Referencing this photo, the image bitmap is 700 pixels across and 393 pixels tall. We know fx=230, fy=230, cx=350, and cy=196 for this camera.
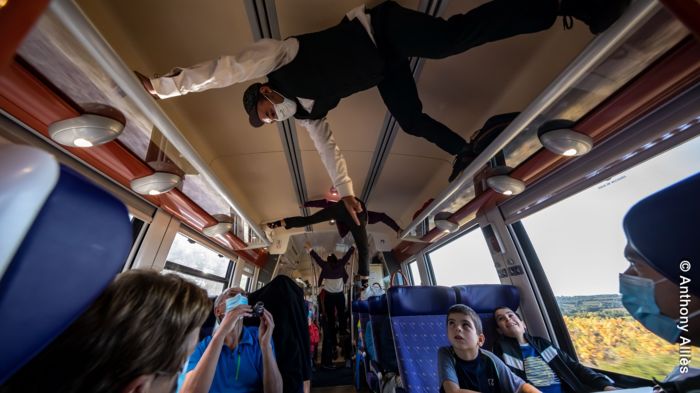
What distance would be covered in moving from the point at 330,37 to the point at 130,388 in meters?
1.53

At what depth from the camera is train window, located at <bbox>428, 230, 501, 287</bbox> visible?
9.77 ft

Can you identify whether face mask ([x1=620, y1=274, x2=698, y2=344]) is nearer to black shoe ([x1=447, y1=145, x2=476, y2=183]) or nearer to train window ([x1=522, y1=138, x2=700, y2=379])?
train window ([x1=522, y1=138, x2=700, y2=379])

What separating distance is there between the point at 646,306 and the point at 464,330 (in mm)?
1233

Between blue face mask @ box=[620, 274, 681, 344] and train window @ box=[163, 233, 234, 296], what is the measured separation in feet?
9.55

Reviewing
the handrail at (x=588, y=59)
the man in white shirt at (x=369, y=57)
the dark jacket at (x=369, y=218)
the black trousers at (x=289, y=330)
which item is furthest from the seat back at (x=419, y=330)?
the handrail at (x=588, y=59)

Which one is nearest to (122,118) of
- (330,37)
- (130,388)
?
(330,37)

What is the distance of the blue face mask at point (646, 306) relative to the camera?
559 mm

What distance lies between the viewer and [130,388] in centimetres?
55

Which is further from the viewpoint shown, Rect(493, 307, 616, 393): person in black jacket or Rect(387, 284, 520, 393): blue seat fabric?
Rect(387, 284, 520, 393): blue seat fabric

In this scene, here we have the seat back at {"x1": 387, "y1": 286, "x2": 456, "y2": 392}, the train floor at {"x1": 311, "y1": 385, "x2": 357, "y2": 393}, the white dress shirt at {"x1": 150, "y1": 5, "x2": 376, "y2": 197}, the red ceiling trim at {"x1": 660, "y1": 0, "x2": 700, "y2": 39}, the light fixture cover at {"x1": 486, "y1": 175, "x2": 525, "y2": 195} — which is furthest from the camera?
the train floor at {"x1": 311, "y1": 385, "x2": 357, "y2": 393}

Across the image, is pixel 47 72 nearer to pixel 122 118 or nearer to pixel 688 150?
pixel 122 118

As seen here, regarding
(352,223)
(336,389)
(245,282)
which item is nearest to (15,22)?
(352,223)

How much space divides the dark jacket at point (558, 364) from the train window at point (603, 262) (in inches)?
5.5

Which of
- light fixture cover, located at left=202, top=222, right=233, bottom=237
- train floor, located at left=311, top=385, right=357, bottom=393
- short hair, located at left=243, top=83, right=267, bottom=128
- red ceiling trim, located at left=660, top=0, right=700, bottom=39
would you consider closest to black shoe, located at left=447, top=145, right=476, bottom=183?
red ceiling trim, located at left=660, top=0, right=700, bottom=39
